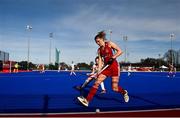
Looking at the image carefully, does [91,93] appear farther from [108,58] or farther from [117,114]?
[117,114]

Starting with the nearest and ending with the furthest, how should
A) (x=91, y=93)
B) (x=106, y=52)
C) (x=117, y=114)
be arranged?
(x=117, y=114), (x=91, y=93), (x=106, y=52)

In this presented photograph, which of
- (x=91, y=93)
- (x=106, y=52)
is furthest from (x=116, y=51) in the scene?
(x=91, y=93)

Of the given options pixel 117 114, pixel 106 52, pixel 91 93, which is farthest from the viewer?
pixel 106 52

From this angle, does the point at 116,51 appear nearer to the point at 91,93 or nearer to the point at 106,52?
the point at 106,52

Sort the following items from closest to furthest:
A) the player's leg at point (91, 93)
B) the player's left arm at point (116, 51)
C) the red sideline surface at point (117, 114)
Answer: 1. the red sideline surface at point (117, 114)
2. the player's leg at point (91, 93)
3. the player's left arm at point (116, 51)

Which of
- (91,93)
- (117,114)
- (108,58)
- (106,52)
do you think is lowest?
(117,114)

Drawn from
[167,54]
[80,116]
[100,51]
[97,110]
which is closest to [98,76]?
[100,51]

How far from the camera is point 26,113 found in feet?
26.7

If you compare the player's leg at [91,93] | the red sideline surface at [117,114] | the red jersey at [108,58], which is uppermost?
the red jersey at [108,58]

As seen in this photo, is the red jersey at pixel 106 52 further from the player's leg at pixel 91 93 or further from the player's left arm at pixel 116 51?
the player's leg at pixel 91 93

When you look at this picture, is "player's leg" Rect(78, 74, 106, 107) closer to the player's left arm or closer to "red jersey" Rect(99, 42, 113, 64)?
"red jersey" Rect(99, 42, 113, 64)

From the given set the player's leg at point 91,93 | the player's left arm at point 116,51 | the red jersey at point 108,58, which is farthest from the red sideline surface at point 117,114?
the player's left arm at point 116,51

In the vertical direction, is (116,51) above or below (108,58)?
above

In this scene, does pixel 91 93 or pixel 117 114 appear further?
pixel 91 93
